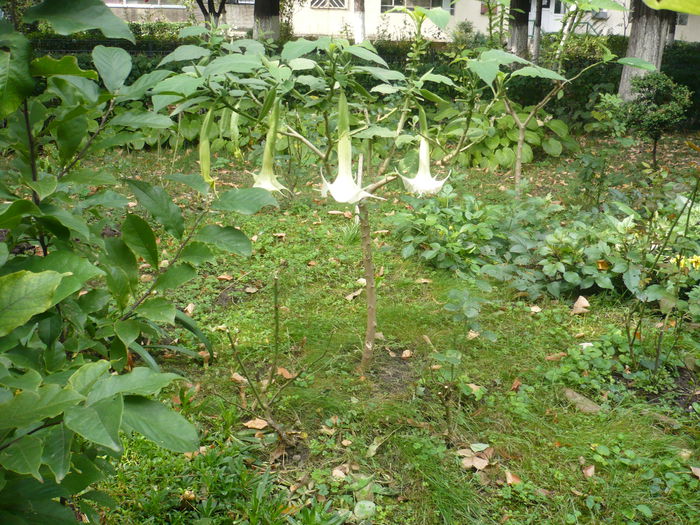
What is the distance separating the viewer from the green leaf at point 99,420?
68cm

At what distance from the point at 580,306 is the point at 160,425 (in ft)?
9.27

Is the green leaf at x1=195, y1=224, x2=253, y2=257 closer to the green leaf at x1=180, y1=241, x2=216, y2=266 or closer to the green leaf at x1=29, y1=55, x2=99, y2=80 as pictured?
the green leaf at x1=180, y1=241, x2=216, y2=266

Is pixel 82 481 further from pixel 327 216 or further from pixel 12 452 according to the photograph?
pixel 327 216

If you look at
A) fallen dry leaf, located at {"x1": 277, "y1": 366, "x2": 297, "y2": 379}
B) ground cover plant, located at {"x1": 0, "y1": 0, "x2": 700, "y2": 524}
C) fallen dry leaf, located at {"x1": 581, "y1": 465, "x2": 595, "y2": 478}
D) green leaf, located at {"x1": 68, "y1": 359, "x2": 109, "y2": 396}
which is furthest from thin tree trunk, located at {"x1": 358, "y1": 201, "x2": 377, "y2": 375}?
green leaf, located at {"x1": 68, "y1": 359, "x2": 109, "y2": 396}

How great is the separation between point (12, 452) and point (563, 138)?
7.13 m

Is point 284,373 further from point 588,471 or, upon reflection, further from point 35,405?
point 35,405

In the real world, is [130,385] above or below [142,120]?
below

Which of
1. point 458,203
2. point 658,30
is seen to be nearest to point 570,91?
point 658,30

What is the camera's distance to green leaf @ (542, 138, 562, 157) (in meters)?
6.80

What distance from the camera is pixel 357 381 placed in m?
2.51

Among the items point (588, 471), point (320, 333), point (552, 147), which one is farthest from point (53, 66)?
point (552, 147)

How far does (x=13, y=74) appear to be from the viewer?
777 mm

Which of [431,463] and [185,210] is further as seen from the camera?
[185,210]

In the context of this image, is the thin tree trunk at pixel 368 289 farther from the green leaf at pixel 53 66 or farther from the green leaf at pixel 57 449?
the green leaf at pixel 57 449
